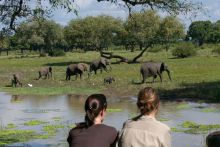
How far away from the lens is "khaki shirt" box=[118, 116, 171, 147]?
534 cm

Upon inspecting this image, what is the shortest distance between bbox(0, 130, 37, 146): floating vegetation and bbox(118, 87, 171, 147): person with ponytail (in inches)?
430

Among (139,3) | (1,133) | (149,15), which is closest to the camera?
(139,3)

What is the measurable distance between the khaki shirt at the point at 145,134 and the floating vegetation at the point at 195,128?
44.1 ft

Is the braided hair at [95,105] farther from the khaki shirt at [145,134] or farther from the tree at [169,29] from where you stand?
the tree at [169,29]

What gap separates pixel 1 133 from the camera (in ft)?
61.3

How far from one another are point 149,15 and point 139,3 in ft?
169

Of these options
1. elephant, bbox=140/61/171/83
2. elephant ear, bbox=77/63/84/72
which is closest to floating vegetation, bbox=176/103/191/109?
elephant, bbox=140/61/171/83

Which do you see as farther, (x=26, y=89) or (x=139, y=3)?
(x=26, y=89)

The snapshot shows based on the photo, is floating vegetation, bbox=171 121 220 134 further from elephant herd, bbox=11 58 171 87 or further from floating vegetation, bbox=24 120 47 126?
elephant herd, bbox=11 58 171 87

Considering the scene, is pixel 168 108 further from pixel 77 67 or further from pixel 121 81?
pixel 77 67

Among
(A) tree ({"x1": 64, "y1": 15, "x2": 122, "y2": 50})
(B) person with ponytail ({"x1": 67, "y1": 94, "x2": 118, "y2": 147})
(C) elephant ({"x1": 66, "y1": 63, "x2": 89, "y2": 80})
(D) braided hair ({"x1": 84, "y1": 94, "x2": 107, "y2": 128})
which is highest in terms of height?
(A) tree ({"x1": 64, "y1": 15, "x2": 122, "y2": 50})

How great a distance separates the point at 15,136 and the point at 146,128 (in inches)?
520

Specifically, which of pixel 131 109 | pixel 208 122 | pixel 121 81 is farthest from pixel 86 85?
pixel 208 122

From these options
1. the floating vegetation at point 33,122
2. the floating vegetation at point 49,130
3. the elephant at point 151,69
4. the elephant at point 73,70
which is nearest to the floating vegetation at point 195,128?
the floating vegetation at point 49,130
